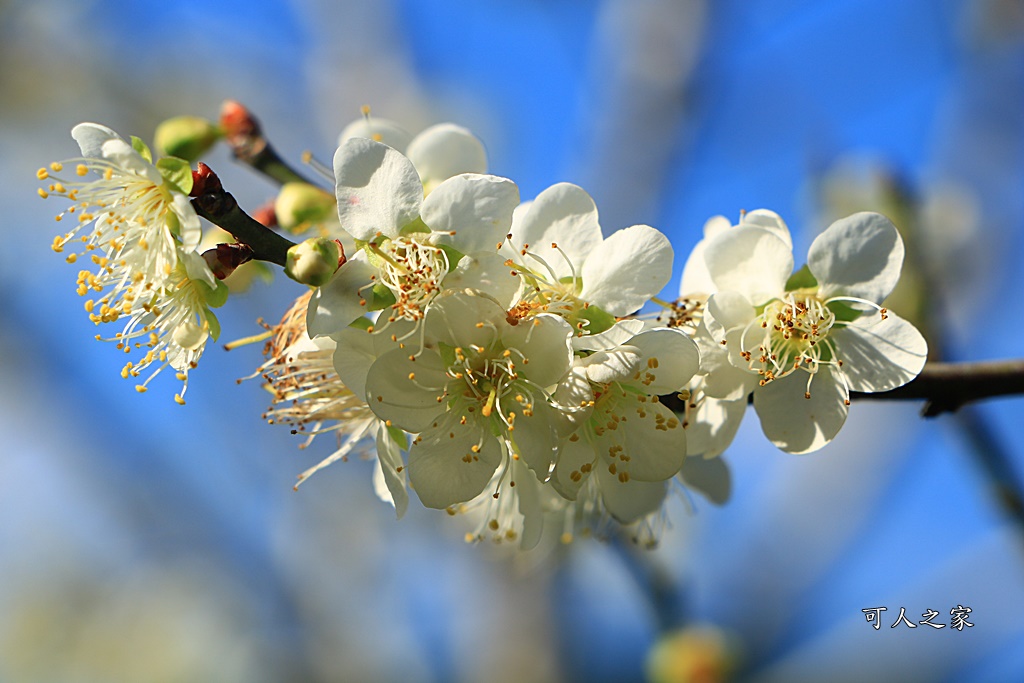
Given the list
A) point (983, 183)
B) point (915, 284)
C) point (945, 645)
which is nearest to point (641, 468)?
point (915, 284)

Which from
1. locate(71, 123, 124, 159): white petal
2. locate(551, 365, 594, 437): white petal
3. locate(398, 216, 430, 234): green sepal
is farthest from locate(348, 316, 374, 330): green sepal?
locate(71, 123, 124, 159): white petal

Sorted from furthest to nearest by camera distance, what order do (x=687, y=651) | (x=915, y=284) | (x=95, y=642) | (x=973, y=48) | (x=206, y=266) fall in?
1. (x=95, y=642)
2. (x=973, y=48)
3. (x=687, y=651)
4. (x=915, y=284)
5. (x=206, y=266)

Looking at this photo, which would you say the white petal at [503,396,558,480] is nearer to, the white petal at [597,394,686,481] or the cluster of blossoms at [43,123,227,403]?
the white petal at [597,394,686,481]

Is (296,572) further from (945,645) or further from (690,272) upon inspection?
(690,272)

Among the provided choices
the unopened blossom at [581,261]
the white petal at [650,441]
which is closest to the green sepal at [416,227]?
the unopened blossom at [581,261]

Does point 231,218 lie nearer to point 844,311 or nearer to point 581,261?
point 581,261
